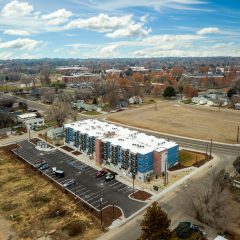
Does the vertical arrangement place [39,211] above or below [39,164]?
below

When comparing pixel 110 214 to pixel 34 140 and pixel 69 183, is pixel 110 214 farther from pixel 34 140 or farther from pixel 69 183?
pixel 34 140

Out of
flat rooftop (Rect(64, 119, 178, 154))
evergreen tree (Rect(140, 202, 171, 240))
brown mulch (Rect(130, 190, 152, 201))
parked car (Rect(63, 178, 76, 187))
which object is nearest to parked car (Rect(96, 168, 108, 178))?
parked car (Rect(63, 178, 76, 187))

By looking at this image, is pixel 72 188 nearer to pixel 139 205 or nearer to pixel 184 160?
pixel 139 205

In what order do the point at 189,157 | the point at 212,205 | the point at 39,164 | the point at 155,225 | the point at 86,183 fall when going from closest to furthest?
Result: the point at 155,225 < the point at 212,205 < the point at 86,183 < the point at 39,164 < the point at 189,157

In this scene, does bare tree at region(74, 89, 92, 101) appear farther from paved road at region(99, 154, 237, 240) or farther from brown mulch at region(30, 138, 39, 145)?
paved road at region(99, 154, 237, 240)

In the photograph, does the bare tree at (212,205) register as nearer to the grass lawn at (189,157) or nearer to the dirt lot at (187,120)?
the grass lawn at (189,157)

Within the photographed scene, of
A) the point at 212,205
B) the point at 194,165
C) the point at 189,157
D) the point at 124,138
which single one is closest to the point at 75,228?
the point at 212,205

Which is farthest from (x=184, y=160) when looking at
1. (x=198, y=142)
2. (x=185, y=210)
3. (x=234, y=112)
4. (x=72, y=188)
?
(x=234, y=112)
